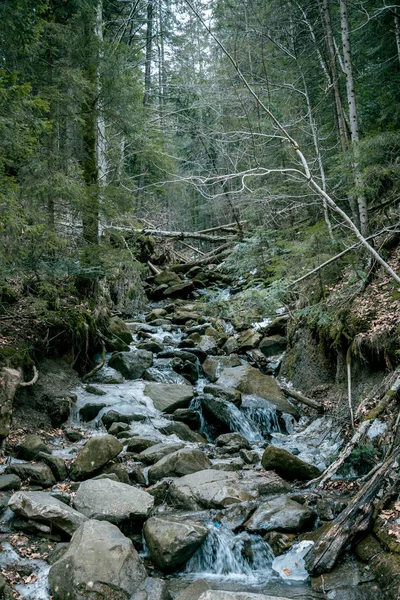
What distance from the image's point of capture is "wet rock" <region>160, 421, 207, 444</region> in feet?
27.5

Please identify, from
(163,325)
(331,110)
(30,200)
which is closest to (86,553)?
(30,200)

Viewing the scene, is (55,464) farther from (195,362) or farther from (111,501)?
(195,362)

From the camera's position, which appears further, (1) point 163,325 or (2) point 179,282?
(2) point 179,282

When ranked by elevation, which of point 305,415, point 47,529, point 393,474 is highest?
point 393,474

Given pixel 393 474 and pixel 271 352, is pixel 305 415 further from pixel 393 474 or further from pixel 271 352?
pixel 393 474

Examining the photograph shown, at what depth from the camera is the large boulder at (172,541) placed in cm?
Result: 454

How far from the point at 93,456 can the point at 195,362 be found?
19.2 ft

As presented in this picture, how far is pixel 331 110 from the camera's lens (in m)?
14.7

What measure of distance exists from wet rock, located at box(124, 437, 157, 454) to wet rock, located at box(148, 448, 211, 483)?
2.84ft

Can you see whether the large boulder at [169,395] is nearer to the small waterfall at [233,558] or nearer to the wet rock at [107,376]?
the wet rock at [107,376]

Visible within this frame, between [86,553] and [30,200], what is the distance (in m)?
7.11

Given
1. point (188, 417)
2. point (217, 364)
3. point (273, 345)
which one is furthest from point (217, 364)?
point (188, 417)

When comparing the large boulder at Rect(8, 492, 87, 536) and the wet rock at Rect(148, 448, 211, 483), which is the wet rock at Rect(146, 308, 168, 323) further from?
the large boulder at Rect(8, 492, 87, 536)

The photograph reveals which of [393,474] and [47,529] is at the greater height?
[393,474]
